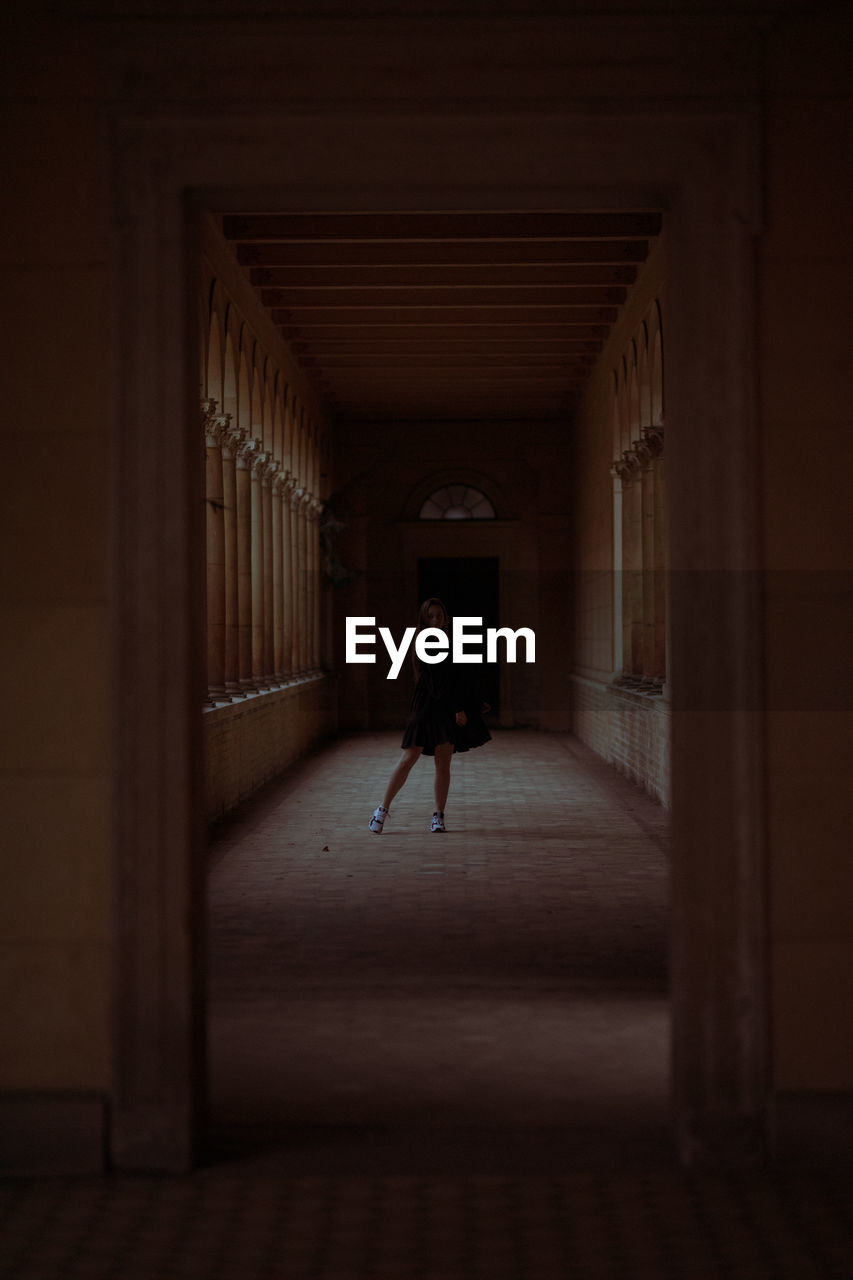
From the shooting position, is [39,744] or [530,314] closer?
[39,744]

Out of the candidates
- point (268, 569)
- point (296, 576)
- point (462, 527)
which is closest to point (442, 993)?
point (268, 569)

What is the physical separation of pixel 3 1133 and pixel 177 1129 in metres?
0.47

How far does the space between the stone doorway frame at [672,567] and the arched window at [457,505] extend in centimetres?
1823

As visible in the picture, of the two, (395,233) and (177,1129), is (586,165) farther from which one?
(395,233)

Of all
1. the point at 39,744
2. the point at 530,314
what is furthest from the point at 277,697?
the point at 39,744

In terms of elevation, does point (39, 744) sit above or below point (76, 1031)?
above

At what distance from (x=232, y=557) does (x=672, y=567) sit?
10.00 metres

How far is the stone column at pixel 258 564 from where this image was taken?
14609 millimetres

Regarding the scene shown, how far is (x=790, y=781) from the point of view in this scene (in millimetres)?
3758

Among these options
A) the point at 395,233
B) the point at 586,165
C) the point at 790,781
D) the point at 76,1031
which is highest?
the point at 395,233

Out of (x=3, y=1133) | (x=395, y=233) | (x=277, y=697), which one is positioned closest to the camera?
(x=3, y=1133)

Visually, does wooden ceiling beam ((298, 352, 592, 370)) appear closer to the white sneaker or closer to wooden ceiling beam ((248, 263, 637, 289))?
wooden ceiling beam ((248, 263, 637, 289))

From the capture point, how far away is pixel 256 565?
1534cm

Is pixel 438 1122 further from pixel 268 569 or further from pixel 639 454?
pixel 268 569
